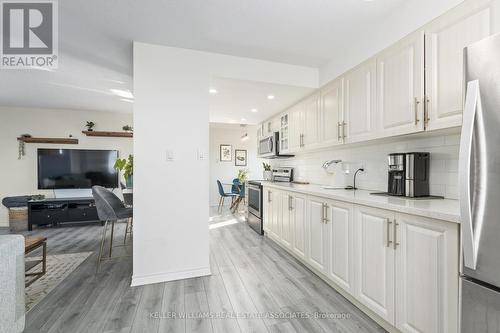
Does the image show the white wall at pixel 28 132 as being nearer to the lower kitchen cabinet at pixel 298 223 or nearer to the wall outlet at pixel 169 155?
the wall outlet at pixel 169 155

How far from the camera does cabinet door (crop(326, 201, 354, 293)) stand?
1.89m

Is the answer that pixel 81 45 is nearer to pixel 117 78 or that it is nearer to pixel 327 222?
pixel 117 78

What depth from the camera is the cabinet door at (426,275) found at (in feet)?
3.89

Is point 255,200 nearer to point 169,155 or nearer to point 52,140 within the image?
point 169,155

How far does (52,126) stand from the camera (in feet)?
16.0

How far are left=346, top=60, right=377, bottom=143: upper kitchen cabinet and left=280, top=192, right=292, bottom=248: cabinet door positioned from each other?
1.06m

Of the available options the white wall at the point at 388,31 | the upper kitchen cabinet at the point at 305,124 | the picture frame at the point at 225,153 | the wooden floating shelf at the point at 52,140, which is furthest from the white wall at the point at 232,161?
the white wall at the point at 388,31

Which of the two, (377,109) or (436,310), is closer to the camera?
(436,310)

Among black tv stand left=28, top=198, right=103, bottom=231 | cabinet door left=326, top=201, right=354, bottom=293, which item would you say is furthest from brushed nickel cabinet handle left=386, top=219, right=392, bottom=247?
black tv stand left=28, top=198, right=103, bottom=231

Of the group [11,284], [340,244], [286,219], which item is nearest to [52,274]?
[11,284]

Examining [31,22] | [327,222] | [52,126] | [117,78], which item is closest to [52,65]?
[117,78]

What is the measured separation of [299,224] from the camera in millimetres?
2723

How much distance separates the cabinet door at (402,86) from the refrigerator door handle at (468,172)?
0.79 m

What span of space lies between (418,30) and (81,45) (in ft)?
10.1
